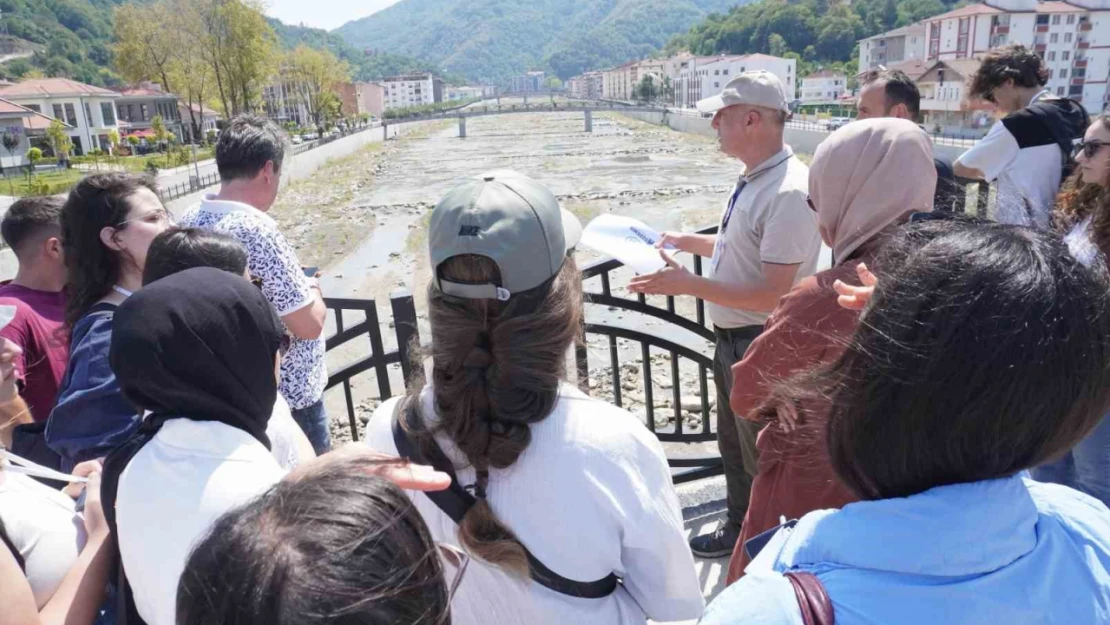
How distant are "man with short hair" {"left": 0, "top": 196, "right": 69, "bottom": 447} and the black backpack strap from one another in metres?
1.51

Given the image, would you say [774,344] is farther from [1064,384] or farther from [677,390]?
[677,390]

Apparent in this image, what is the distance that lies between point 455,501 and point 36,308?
6.97 ft

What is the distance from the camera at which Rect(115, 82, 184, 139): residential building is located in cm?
6228

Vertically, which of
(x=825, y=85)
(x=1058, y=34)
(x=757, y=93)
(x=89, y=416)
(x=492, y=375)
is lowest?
(x=89, y=416)

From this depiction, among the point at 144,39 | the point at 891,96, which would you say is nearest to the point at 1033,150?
the point at 891,96

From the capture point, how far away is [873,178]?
5.47ft

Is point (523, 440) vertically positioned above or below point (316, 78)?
below

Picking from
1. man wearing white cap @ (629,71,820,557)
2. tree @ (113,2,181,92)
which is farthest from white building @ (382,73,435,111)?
man wearing white cap @ (629,71,820,557)

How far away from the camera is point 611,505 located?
132 cm

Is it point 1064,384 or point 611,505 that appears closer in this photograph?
point 1064,384

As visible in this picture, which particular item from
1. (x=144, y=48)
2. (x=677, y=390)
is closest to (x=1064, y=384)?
(x=677, y=390)

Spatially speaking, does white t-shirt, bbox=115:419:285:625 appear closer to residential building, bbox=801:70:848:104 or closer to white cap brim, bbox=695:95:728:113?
white cap brim, bbox=695:95:728:113

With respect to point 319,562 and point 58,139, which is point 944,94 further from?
point 319,562

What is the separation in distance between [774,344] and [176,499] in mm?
1289
